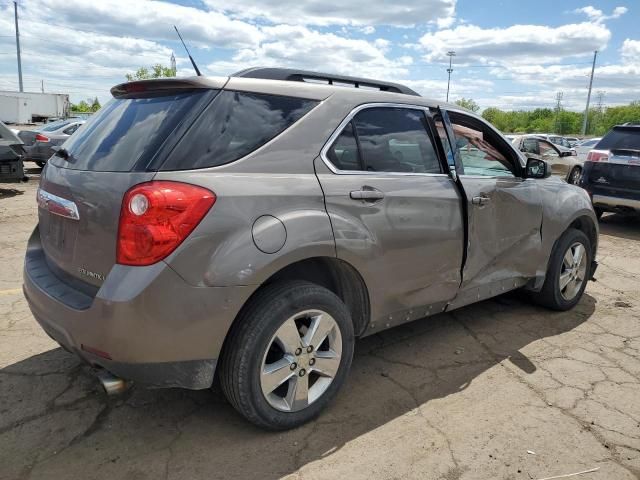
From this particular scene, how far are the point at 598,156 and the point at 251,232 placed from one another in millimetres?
8163

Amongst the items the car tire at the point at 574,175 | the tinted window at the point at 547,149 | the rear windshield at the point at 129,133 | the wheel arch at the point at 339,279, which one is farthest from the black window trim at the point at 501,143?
the car tire at the point at 574,175

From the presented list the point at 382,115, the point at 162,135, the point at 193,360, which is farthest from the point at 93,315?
the point at 382,115

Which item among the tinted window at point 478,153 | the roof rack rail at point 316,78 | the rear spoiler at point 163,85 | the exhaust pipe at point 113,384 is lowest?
the exhaust pipe at point 113,384

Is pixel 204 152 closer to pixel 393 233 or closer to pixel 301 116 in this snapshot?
pixel 301 116

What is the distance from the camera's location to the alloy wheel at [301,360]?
256 centimetres

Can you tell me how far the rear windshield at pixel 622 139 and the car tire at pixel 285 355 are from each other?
24.9 feet

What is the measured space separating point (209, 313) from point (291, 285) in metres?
0.47

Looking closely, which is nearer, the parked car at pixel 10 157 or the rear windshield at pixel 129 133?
the rear windshield at pixel 129 133

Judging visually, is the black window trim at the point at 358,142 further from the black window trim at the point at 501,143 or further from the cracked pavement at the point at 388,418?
the cracked pavement at the point at 388,418

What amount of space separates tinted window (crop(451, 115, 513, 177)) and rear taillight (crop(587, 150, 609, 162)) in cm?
568

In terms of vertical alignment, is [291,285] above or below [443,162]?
below

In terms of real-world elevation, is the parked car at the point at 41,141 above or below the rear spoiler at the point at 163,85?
below

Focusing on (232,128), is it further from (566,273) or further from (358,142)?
(566,273)

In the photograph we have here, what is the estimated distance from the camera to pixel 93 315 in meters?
2.27
